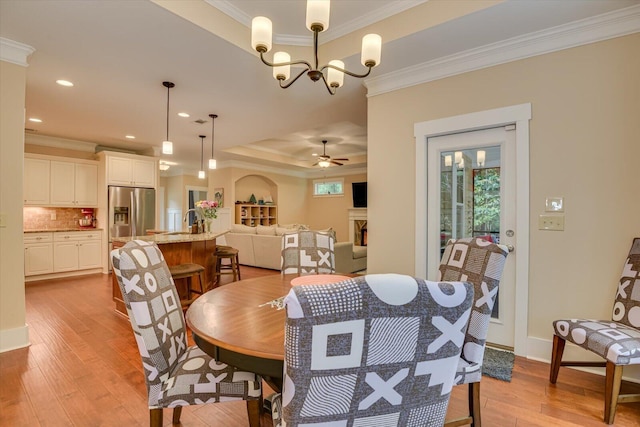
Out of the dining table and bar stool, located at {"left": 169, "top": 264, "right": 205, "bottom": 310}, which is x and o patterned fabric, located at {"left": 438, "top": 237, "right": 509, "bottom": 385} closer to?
the dining table

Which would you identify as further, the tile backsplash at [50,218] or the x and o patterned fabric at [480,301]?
the tile backsplash at [50,218]

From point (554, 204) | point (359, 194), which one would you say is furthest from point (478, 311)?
point (359, 194)

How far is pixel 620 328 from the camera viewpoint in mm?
1896

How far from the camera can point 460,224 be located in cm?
288

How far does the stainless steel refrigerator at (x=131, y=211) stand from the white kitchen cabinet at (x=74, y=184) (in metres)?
0.45

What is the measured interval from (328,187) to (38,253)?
7000 millimetres

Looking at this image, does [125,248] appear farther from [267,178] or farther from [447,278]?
[267,178]

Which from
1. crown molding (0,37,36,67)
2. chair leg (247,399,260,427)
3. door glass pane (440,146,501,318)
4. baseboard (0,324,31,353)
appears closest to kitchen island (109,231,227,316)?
baseboard (0,324,31,353)

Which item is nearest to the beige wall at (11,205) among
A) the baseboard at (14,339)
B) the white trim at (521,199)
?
the baseboard at (14,339)

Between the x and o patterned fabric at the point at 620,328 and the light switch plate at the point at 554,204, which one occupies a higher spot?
the light switch plate at the point at 554,204

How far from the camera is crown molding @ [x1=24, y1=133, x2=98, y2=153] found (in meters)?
5.53

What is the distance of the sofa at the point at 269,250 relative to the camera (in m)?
5.54

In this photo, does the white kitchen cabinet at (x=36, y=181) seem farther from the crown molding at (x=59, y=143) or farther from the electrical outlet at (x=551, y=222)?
A: the electrical outlet at (x=551, y=222)

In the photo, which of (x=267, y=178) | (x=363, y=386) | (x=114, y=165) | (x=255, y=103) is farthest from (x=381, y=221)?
(x=267, y=178)
